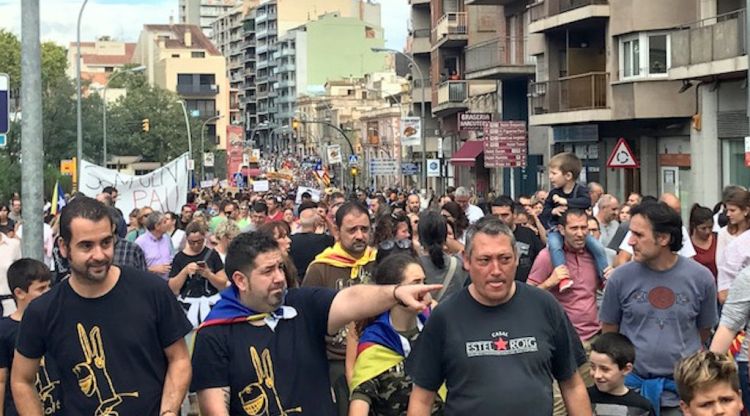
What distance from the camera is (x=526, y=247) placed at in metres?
12.8

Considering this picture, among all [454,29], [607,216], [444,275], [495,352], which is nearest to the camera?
[495,352]

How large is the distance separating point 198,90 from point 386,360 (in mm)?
121254

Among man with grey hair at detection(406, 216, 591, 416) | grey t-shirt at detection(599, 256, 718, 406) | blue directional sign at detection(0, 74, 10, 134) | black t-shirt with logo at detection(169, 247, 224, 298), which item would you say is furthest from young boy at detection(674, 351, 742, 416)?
blue directional sign at detection(0, 74, 10, 134)

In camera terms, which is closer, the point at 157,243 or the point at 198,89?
the point at 157,243

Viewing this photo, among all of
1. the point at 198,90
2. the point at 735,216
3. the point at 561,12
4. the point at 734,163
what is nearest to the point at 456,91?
the point at 561,12

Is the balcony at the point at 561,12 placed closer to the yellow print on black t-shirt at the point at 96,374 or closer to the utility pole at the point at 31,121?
the utility pole at the point at 31,121

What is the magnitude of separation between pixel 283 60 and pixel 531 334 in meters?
165

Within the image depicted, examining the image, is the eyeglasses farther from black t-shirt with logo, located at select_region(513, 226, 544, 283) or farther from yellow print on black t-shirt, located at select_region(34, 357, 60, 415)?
yellow print on black t-shirt, located at select_region(34, 357, 60, 415)

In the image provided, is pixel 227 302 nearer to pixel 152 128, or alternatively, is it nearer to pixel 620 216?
pixel 620 216

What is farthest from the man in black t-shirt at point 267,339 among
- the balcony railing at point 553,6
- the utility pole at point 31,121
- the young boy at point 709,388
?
the balcony railing at point 553,6

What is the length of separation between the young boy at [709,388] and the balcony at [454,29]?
47766mm

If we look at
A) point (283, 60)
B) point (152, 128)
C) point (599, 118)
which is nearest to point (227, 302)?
point (599, 118)

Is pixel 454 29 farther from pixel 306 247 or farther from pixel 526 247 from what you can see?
pixel 306 247

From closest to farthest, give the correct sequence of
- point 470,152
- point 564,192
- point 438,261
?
point 438,261
point 564,192
point 470,152
